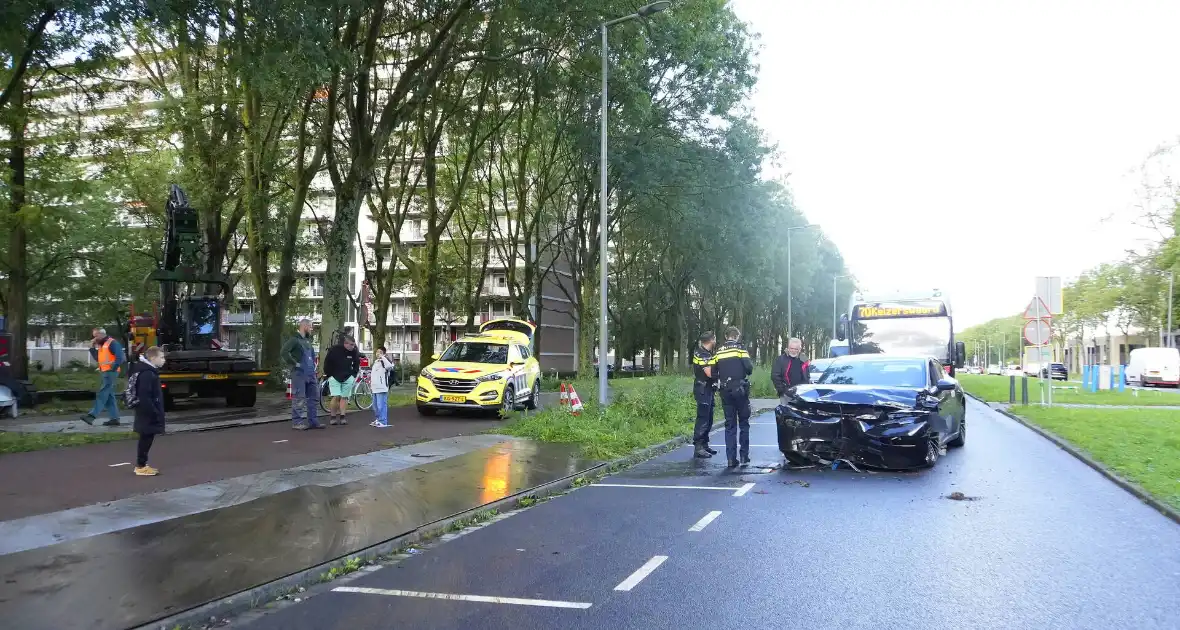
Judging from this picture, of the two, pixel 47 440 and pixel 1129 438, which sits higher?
pixel 47 440

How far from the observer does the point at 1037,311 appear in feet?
71.5

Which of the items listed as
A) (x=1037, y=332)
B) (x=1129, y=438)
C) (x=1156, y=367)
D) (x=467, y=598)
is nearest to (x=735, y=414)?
(x=467, y=598)

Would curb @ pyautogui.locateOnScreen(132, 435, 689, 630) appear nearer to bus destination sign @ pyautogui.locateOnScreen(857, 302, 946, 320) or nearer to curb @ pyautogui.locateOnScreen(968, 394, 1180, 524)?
curb @ pyautogui.locateOnScreen(968, 394, 1180, 524)

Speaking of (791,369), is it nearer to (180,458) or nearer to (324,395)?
(180,458)

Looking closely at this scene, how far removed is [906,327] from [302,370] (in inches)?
643

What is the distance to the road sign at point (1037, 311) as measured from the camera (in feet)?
71.2

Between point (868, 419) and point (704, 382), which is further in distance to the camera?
point (704, 382)

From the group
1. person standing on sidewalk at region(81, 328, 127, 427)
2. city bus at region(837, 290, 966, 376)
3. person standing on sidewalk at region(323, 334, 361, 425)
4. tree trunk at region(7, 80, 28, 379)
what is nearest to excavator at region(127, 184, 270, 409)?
person standing on sidewalk at region(81, 328, 127, 427)

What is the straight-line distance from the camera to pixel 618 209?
31.9m

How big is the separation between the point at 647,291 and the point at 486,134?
20979mm

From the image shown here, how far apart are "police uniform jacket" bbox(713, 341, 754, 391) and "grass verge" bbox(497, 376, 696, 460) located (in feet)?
6.38

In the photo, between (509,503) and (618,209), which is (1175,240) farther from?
(509,503)

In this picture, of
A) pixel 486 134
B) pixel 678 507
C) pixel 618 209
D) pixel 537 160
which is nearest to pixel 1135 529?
pixel 678 507

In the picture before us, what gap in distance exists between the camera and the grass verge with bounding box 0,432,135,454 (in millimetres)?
12055
